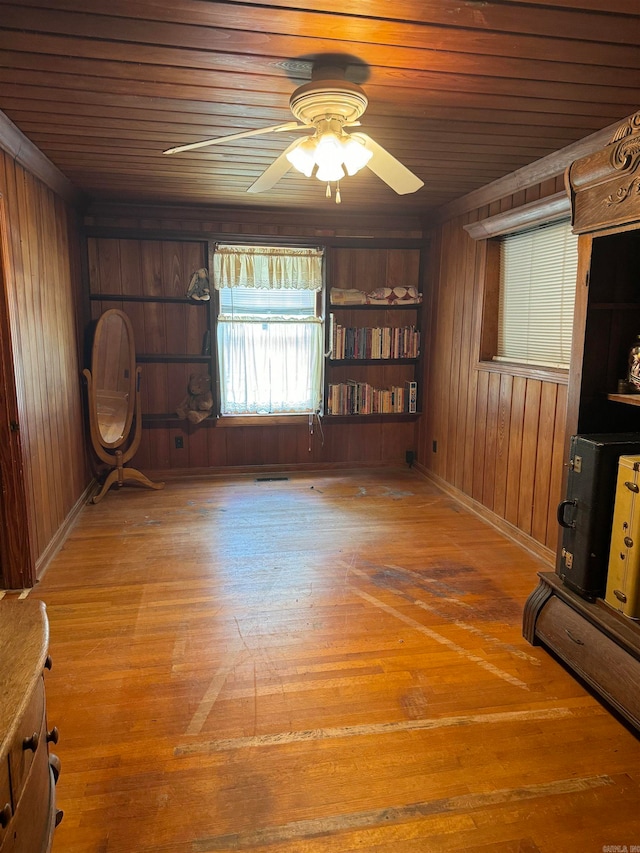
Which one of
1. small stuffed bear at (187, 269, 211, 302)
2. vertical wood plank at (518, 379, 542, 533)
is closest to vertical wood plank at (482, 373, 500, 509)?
vertical wood plank at (518, 379, 542, 533)

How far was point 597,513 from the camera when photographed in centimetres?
214

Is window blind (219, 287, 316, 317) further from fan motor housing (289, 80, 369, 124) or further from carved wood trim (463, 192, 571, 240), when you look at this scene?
fan motor housing (289, 80, 369, 124)

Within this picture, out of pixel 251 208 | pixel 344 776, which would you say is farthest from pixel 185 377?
pixel 344 776

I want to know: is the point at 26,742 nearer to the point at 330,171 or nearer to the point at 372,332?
the point at 330,171

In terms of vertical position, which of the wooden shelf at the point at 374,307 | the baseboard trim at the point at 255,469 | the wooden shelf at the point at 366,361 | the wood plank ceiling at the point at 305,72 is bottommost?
the baseboard trim at the point at 255,469

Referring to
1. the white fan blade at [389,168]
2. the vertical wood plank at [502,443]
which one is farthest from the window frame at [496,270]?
the white fan blade at [389,168]

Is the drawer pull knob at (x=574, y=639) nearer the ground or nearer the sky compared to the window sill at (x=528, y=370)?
nearer the ground

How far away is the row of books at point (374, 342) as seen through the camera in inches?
200

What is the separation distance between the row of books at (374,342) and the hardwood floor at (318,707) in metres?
2.09

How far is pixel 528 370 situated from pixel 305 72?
2194mm

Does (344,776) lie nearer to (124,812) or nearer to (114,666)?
(124,812)

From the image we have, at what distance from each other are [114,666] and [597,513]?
2.06 metres

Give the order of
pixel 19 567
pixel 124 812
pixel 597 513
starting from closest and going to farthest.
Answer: pixel 124 812
pixel 597 513
pixel 19 567

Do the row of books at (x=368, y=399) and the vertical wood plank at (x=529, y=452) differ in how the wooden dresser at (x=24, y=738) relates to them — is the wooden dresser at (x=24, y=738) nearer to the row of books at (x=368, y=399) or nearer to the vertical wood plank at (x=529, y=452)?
the vertical wood plank at (x=529, y=452)
